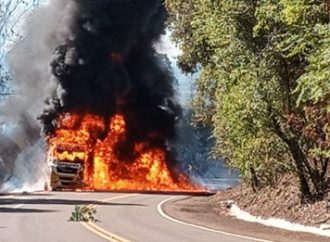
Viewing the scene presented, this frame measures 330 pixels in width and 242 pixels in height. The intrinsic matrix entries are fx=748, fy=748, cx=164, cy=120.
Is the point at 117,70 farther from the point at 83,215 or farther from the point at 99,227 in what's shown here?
the point at 99,227

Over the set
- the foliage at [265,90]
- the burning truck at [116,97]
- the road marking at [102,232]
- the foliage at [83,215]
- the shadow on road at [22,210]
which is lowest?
the road marking at [102,232]

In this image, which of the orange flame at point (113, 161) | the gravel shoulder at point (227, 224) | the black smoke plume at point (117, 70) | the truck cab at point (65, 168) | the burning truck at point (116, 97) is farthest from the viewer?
the black smoke plume at point (117, 70)

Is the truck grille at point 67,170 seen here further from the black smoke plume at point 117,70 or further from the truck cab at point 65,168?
the black smoke plume at point 117,70

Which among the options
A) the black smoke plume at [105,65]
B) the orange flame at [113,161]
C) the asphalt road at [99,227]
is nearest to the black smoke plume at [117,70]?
the black smoke plume at [105,65]

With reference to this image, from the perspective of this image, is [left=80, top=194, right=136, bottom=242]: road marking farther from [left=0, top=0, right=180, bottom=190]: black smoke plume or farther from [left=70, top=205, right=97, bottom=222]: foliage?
[left=0, top=0, right=180, bottom=190]: black smoke plume

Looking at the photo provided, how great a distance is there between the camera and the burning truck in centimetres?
5728

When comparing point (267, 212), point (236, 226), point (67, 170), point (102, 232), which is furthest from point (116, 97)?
point (102, 232)

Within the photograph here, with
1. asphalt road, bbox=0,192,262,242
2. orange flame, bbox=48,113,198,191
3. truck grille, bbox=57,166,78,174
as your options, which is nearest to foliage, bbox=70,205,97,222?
asphalt road, bbox=0,192,262,242

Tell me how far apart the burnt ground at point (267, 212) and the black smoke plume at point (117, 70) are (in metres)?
23.2

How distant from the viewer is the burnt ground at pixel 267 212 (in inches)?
803

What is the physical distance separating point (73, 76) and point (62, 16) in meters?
6.88

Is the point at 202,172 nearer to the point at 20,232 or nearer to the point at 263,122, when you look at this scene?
the point at 263,122

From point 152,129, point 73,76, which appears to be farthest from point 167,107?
point 73,76

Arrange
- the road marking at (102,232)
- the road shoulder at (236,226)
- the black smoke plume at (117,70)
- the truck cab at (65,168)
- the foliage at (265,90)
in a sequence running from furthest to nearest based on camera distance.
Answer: the black smoke plume at (117,70) → the truck cab at (65,168) → the foliage at (265,90) → the road shoulder at (236,226) → the road marking at (102,232)
